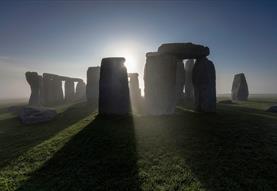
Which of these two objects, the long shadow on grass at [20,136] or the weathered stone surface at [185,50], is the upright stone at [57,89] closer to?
the long shadow on grass at [20,136]

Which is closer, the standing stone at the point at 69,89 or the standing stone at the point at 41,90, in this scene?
the standing stone at the point at 41,90

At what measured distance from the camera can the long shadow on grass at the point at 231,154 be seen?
632 centimetres

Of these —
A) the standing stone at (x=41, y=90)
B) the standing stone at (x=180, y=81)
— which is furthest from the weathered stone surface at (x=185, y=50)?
the standing stone at (x=41, y=90)

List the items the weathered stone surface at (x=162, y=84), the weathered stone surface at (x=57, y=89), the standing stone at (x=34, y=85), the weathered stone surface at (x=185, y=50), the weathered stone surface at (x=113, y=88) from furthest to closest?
1. the weathered stone surface at (x=57, y=89)
2. the standing stone at (x=34, y=85)
3. the weathered stone surface at (x=162, y=84)
4. the weathered stone surface at (x=185, y=50)
5. the weathered stone surface at (x=113, y=88)

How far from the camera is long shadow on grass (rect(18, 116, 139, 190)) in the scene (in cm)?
633

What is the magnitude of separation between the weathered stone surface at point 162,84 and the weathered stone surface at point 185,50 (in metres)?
0.59

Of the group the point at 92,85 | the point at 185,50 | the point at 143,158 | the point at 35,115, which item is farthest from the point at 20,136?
the point at 92,85

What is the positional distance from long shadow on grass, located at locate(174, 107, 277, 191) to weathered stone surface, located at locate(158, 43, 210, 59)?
7.58 m

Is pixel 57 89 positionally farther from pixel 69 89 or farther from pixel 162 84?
pixel 162 84

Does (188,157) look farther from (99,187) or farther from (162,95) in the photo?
(162,95)

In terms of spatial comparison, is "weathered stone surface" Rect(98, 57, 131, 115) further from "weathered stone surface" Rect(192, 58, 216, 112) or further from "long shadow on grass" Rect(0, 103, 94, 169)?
"weathered stone surface" Rect(192, 58, 216, 112)

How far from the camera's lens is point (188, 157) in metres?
8.10

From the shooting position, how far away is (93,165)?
7570 millimetres

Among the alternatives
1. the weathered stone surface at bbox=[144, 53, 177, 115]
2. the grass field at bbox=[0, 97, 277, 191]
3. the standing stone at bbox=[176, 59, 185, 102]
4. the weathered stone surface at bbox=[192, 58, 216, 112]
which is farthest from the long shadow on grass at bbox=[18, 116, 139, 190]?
the standing stone at bbox=[176, 59, 185, 102]
